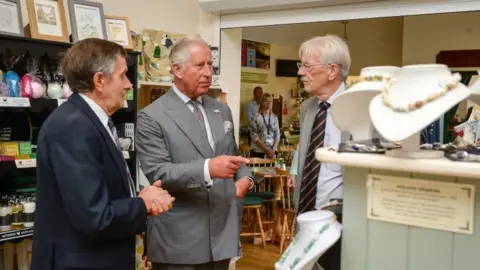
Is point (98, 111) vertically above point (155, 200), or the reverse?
point (98, 111)

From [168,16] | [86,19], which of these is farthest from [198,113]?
[168,16]

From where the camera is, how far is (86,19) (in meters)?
3.18

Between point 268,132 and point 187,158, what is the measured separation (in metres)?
5.55

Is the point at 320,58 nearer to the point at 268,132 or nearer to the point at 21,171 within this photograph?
the point at 21,171

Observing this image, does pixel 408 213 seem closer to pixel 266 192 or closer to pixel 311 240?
pixel 311 240

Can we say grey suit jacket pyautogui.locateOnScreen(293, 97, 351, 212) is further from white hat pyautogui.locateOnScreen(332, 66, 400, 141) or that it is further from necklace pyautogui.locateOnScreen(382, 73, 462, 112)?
necklace pyautogui.locateOnScreen(382, 73, 462, 112)

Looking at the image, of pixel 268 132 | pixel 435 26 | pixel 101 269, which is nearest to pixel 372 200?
pixel 101 269

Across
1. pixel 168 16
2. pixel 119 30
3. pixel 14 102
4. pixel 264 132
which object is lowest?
pixel 264 132

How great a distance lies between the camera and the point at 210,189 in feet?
6.81

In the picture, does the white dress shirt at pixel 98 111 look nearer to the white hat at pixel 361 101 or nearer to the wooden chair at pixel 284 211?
the white hat at pixel 361 101

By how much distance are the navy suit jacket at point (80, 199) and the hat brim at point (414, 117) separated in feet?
2.95

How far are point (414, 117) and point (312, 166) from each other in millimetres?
1014

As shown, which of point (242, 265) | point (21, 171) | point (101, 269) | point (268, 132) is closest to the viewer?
A: point (101, 269)

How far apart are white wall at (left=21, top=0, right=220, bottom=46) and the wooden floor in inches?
82.2
